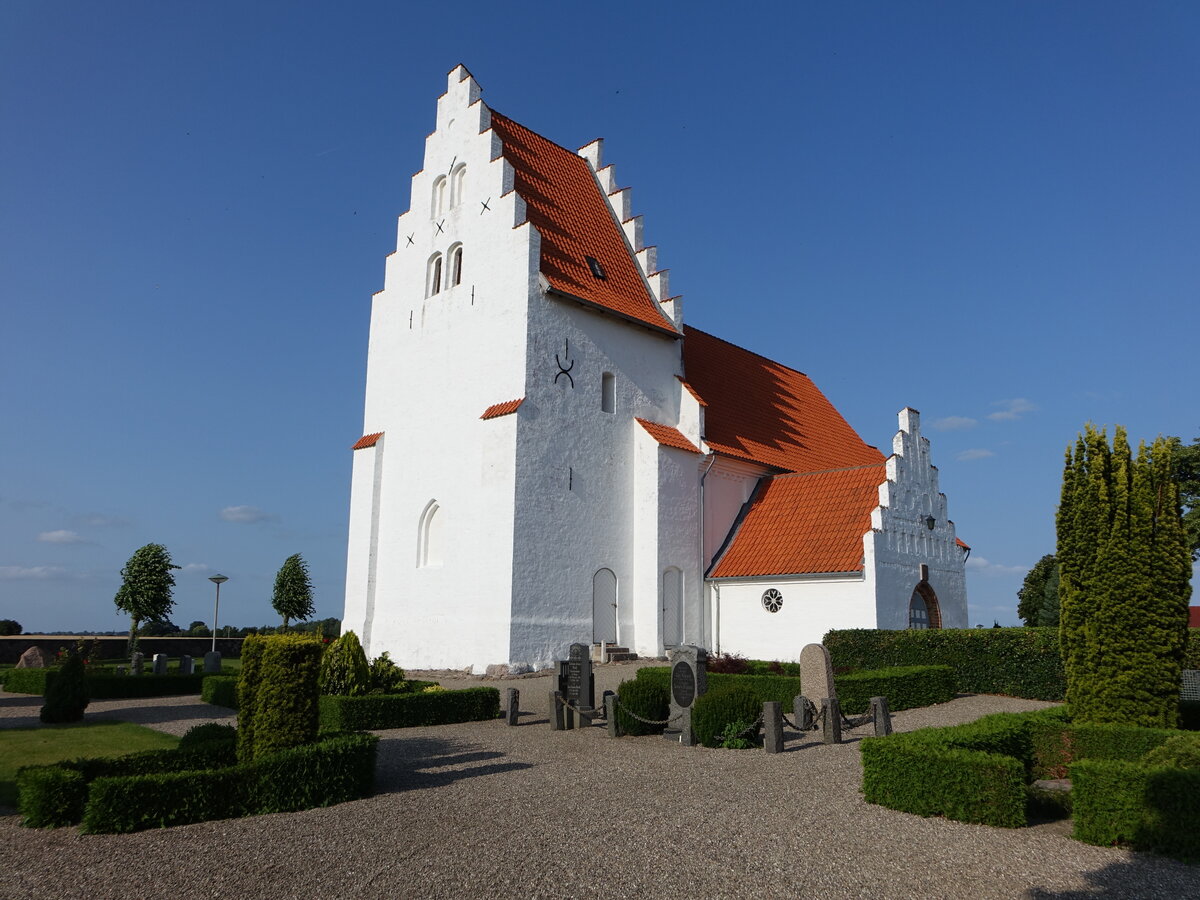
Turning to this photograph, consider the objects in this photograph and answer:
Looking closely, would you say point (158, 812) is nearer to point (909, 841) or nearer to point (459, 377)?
point (909, 841)

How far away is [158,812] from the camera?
7.19 meters

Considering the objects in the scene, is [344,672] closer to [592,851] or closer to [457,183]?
[592,851]

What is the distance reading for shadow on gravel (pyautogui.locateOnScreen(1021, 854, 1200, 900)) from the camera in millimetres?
5648

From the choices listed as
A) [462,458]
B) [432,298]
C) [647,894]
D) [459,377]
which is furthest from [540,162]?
[647,894]

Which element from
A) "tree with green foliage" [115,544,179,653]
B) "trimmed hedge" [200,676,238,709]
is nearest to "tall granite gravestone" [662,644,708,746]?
"trimmed hedge" [200,676,238,709]

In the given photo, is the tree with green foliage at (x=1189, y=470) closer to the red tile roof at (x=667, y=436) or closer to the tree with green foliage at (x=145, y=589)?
the red tile roof at (x=667, y=436)

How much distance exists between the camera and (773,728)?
11.0 meters

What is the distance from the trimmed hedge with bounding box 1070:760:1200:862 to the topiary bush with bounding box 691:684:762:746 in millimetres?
5039

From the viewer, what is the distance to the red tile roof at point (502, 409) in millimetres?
20578

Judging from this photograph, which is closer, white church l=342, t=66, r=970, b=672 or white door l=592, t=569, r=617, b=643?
white church l=342, t=66, r=970, b=672

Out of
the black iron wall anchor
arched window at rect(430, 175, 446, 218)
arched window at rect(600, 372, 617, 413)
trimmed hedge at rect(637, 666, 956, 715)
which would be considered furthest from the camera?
arched window at rect(430, 175, 446, 218)

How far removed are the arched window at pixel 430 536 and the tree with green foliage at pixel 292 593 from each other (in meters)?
21.0

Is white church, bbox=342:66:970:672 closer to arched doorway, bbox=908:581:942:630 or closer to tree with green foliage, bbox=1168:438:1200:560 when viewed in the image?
arched doorway, bbox=908:581:942:630

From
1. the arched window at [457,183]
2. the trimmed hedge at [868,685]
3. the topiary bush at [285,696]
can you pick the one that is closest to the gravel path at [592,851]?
the topiary bush at [285,696]
